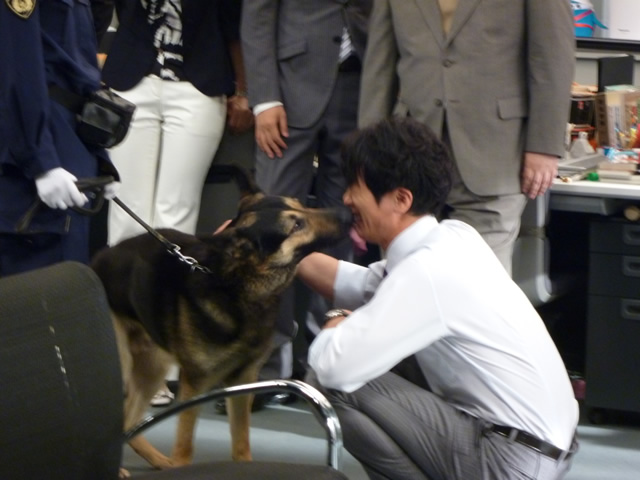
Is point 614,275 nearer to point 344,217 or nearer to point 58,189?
point 344,217

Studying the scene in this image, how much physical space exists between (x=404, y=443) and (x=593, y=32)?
3005 mm

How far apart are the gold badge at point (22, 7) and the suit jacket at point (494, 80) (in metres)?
0.96

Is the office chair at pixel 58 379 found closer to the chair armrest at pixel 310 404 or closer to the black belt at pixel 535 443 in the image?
the chair armrest at pixel 310 404

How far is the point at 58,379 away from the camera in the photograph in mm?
1233

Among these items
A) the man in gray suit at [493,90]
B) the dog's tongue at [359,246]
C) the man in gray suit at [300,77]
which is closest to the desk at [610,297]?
Answer: the man in gray suit at [493,90]

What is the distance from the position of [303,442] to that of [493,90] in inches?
45.3

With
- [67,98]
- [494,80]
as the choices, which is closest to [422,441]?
[494,80]

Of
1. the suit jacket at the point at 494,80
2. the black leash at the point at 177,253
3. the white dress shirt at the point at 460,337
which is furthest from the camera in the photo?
the suit jacket at the point at 494,80

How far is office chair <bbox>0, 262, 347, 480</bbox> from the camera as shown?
3.91 feet

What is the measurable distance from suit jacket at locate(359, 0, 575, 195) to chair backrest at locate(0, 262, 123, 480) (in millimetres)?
1271

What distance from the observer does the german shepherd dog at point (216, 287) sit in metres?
2.18

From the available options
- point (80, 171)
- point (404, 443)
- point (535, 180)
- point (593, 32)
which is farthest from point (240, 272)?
point (593, 32)

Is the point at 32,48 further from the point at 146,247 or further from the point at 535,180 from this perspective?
the point at 535,180

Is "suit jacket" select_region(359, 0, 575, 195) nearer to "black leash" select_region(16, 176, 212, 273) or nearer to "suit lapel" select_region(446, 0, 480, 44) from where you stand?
"suit lapel" select_region(446, 0, 480, 44)
